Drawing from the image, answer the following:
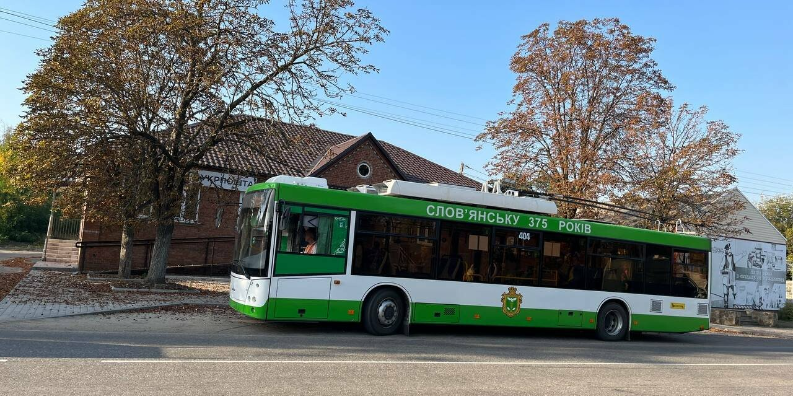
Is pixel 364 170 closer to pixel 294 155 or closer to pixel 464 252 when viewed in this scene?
pixel 294 155

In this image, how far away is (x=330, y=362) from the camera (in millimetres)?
8203

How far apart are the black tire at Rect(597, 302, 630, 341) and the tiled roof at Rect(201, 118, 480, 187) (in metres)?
9.60

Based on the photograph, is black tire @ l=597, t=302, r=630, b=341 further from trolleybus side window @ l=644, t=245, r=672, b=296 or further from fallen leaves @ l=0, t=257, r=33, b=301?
fallen leaves @ l=0, t=257, r=33, b=301

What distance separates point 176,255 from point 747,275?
25.0m

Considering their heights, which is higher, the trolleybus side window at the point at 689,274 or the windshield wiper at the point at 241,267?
the trolleybus side window at the point at 689,274

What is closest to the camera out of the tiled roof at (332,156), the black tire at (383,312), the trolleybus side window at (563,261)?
the black tire at (383,312)

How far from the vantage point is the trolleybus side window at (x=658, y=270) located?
47.2 ft

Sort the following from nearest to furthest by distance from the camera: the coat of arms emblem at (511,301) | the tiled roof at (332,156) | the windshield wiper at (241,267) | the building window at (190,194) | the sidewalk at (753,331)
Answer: the windshield wiper at (241,267)
the coat of arms emblem at (511,301)
the building window at (190,194)
the sidewalk at (753,331)
the tiled roof at (332,156)

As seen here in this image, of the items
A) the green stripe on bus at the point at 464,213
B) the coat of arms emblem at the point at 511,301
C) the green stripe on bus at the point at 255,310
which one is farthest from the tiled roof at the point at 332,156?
the green stripe on bus at the point at 255,310

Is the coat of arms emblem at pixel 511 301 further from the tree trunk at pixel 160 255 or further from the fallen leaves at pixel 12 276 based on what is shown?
the fallen leaves at pixel 12 276

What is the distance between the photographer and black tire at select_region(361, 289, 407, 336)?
36.8 feet

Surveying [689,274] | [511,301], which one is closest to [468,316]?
[511,301]

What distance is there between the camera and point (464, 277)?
12062mm

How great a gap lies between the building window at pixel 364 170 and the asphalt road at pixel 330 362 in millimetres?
15968
